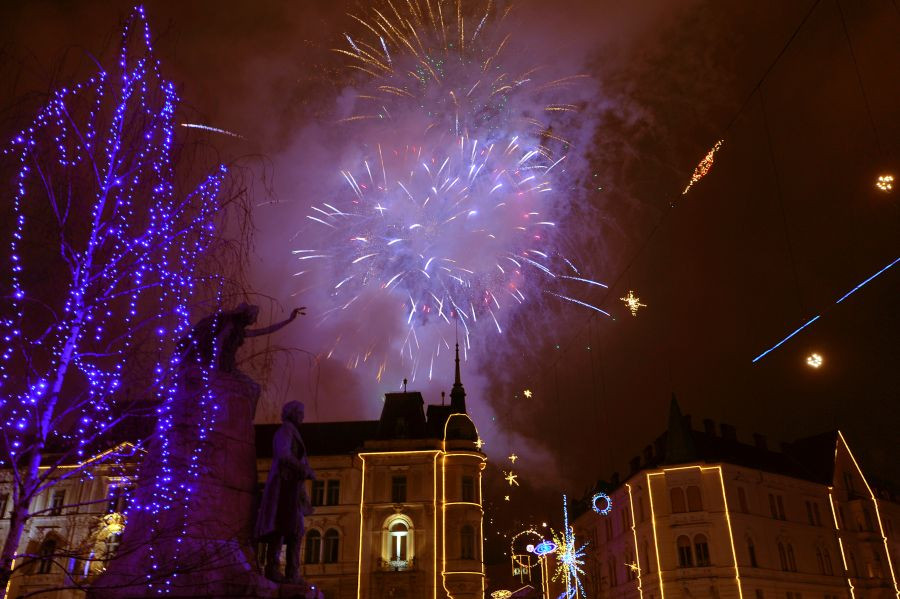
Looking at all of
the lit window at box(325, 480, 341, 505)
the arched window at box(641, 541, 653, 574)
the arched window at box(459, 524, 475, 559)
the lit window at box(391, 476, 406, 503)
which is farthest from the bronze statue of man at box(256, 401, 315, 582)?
the arched window at box(641, 541, 653, 574)

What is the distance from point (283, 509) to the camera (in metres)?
10.6

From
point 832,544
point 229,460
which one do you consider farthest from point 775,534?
point 229,460

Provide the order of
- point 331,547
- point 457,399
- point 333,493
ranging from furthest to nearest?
point 457,399
point 333,493
point 331,547

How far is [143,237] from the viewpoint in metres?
8.62

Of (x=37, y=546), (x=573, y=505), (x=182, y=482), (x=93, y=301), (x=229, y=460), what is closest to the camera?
(x=93, y=301)

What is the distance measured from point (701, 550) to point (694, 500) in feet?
8.48

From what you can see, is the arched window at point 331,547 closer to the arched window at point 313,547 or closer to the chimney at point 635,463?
the arched window at point 313,547

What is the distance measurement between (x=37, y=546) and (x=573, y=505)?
4186 cm

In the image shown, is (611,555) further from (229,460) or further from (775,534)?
(229,460)

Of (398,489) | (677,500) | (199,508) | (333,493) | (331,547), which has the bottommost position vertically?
(199,508)

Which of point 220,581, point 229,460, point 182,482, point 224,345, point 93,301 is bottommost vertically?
point 220,581

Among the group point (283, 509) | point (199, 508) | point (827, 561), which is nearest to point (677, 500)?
point (827, 561)

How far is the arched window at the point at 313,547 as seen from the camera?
120ft

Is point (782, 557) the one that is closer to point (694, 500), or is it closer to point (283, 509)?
point (694, 500)
